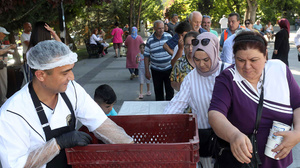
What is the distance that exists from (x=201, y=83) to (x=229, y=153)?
747 mm

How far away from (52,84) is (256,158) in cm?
132

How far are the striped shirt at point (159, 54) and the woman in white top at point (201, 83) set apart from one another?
269cm

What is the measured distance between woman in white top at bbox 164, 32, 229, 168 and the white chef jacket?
96 centimetres

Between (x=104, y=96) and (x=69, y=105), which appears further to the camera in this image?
(x=104, y=96)

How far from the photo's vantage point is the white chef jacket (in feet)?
5.07

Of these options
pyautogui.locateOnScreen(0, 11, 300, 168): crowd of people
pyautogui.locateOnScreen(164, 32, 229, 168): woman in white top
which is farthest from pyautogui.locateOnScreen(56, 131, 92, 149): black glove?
pyautogui.locateOnScreen(164, 32, 229, 168): woman in white top

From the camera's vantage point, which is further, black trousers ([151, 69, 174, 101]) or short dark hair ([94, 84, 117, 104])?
black trousers ([151, 69, 174, 101])

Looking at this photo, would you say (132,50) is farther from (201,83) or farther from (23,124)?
(23,124)

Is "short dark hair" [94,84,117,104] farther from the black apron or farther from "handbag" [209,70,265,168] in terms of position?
"handbag" [209,70,265,168]

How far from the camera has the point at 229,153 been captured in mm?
1851

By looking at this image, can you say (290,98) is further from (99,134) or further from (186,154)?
(99,134)

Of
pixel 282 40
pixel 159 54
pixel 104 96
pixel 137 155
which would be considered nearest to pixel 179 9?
pixel 282 40

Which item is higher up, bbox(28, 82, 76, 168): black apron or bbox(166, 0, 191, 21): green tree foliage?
bbox(166, 0, 191, 21): green tree foliage

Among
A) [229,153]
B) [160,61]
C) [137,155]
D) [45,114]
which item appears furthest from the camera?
[160,61]
